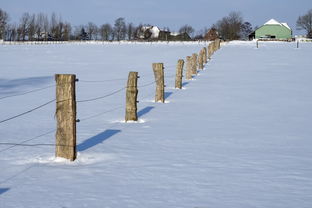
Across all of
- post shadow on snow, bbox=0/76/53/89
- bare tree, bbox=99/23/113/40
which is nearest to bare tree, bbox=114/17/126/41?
bare tree, bbox=99/23/113/40

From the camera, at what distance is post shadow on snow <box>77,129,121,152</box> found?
6.82 m

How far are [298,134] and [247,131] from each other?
95cm

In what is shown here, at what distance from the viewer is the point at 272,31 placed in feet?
351

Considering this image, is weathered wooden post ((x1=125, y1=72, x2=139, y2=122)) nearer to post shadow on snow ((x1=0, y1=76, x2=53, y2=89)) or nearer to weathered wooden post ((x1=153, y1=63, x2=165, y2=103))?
weathered wooden post ((x1=153, y1=63, x2=165, y2=103))

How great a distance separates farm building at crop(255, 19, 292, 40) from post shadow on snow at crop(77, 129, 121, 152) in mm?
103429

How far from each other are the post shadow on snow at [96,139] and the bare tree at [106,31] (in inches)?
5515

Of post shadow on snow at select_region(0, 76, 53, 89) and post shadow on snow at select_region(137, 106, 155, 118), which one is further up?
post shadow on snow at select_region(0, 76, 53, 89)

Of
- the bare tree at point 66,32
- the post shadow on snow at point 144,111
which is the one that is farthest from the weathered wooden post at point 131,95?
the bare tree at point 66,32

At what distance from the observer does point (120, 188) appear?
485 centimetres

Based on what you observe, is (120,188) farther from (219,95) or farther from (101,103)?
(219,95)

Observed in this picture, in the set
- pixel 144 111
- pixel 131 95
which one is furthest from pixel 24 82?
pixel 131 95

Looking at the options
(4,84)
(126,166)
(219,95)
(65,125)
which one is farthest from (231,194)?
(4,84)

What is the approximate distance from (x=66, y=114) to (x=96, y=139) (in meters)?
1.71

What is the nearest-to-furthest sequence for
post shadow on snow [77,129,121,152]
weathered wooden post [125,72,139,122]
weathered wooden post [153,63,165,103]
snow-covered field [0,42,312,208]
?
snow-covered field [0,42,312,208] < post shadow on snow [77,129,121,152] < weathered wooden post [125,72,139,122] < weathered wooden post [153,63,165,103]
